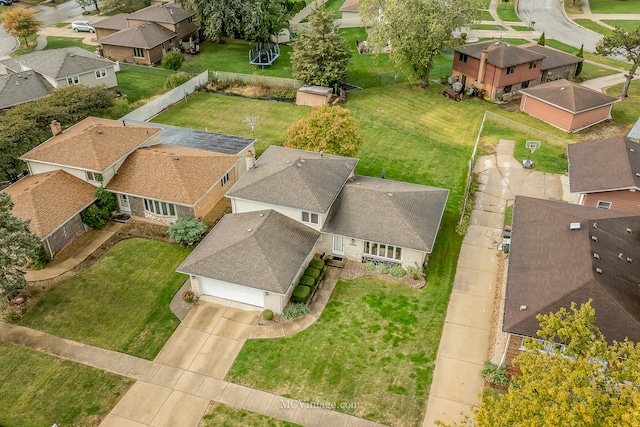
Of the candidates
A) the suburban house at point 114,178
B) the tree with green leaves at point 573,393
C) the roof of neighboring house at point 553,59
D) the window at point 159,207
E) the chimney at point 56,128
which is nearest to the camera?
the tree with green leaves at point 573,393

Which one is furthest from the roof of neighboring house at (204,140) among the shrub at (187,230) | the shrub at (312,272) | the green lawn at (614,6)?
the green lawn at (614,6)

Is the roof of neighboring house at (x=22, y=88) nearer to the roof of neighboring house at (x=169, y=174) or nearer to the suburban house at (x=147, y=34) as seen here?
the suburban house at (x=147, y=34)

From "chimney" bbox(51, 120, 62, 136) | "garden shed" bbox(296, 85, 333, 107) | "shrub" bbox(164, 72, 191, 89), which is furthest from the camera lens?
"shrub" bbox(164, 72, 191, 89)

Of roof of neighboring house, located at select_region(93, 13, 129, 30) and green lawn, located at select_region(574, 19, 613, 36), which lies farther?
green lawn, located at select_region(574, 19, 613, 36)

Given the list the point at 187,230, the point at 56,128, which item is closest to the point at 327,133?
the point at 187,230

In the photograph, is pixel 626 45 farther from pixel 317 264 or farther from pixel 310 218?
pixel 317 264

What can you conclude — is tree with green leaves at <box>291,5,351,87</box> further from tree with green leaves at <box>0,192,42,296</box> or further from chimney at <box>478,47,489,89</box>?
tree with green leaves at <box>0,192,42,296</box>

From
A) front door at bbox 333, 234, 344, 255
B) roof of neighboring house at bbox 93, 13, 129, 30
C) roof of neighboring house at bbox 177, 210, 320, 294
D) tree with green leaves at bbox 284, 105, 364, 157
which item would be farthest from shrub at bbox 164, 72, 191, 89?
front door at bbox 333, 234, 344, 255
